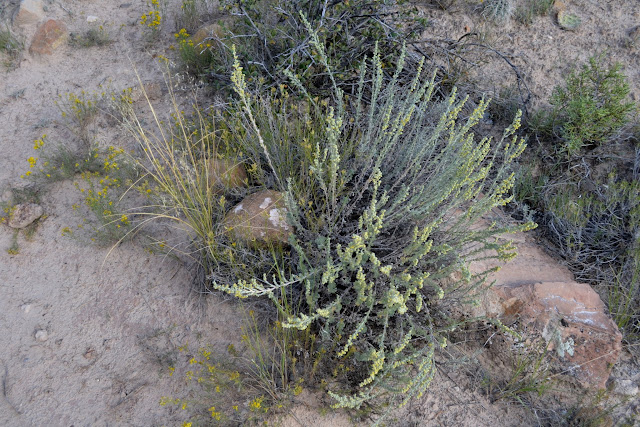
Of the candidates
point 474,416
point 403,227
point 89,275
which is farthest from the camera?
point 89,275

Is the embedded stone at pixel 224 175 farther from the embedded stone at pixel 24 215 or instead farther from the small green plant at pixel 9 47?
the small green plant at pixel 9 47

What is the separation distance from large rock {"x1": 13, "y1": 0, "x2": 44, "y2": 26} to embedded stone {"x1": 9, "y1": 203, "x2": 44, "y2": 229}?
2563 mm

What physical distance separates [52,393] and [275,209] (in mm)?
1631

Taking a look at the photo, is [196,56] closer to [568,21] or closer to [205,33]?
[205,33]

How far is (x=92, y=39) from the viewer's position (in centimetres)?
439

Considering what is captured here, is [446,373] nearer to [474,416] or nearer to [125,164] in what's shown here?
[474,416]

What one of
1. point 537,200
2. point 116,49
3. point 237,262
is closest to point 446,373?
point 237,262

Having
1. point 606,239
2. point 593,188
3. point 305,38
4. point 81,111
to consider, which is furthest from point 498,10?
point 81,111

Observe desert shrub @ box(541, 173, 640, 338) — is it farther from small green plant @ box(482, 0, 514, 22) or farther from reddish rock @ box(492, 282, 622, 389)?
small green plant @ box(482, 0, 514, 22)

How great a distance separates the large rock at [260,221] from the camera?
262 centimetres

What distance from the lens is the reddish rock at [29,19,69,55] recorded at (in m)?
4.27

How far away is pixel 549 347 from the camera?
2467 mm

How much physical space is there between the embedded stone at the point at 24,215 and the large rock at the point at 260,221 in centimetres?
149

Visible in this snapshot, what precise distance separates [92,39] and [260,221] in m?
3.21
